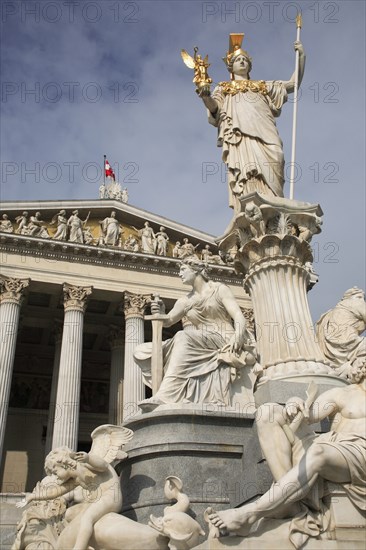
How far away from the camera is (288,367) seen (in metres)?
7.64

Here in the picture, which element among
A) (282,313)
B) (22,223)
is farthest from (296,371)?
(22,223)

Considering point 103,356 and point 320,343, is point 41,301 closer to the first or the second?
point 103,356

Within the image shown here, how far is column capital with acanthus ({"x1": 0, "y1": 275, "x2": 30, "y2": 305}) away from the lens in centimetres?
2878

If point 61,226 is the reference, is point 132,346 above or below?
below

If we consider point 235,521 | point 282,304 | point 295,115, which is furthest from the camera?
point 295,115

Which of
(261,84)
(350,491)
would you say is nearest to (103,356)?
(261,84)

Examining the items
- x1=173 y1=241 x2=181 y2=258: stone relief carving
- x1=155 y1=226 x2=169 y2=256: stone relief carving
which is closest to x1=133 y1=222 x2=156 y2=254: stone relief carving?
x1=155 y1=226 x2=169 y2=256: stone relief carving

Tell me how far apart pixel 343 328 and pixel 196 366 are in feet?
8.26

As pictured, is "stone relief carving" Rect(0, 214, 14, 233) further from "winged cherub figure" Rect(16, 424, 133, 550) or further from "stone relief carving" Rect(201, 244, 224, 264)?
"winged cherub figure" Rect(16, 424, 133, 550)

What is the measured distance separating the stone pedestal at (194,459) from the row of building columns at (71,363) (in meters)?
18.4

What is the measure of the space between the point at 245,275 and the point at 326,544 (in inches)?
194

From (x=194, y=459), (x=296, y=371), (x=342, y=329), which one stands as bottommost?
(x=194, y=459)

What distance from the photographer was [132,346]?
2912 cm

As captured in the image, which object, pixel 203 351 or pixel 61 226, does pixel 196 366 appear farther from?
pixel 61 226
